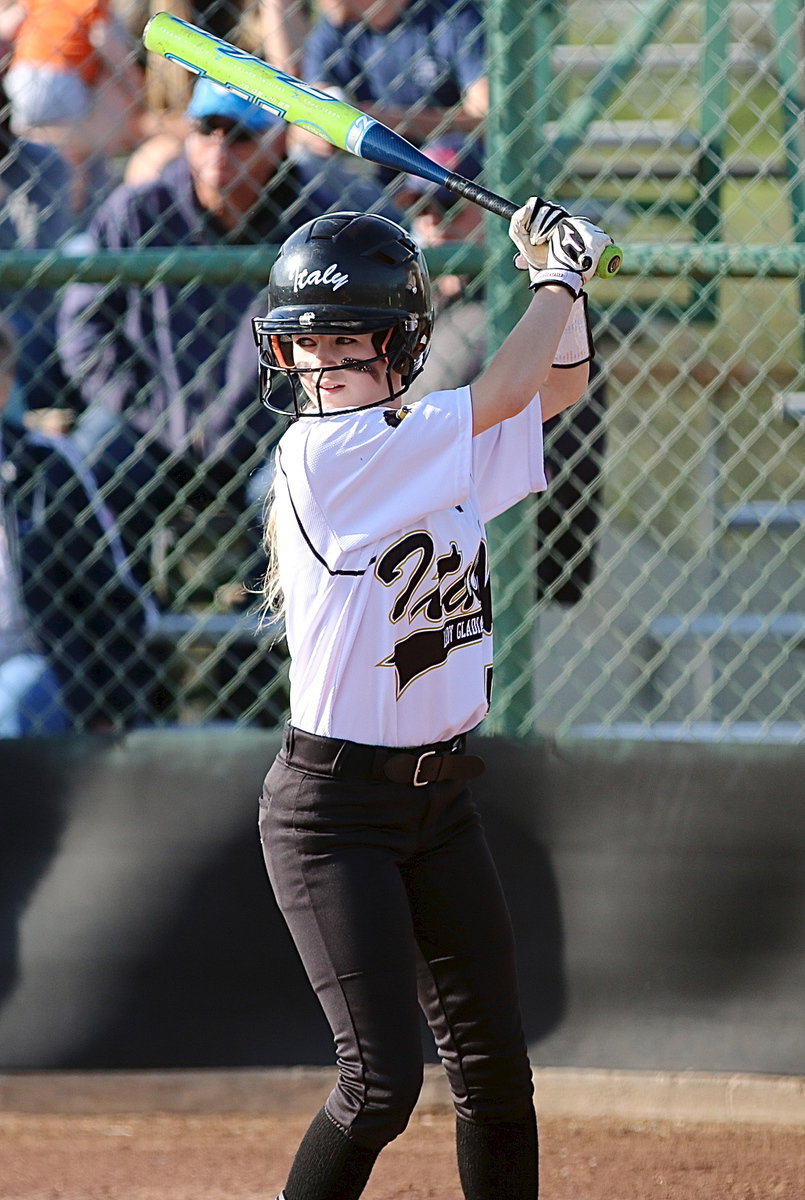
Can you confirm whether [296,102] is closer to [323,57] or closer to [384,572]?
[384,572]

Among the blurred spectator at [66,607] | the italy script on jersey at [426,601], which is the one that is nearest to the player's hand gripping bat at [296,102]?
the italy script on jersey at [426,601]

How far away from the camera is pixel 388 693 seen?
2.24 meters

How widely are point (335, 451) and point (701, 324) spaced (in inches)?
92.2

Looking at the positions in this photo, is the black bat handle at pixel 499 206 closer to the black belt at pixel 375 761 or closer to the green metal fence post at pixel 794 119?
the black belt at pixel 375 761

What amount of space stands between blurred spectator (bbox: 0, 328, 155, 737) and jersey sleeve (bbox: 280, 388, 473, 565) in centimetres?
145

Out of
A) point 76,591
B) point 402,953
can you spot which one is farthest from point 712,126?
point 402,953

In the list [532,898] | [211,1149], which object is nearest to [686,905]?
[532,898]

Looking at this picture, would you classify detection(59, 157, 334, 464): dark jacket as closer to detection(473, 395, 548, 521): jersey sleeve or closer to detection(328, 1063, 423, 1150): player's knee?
detection(473, 395, 548, 521): jersey sleeve

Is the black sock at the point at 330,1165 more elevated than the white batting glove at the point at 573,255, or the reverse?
the white batting glove at the point at 573,255

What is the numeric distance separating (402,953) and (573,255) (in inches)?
43.4

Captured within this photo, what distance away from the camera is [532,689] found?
135 inches

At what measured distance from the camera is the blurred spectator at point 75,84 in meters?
4.12

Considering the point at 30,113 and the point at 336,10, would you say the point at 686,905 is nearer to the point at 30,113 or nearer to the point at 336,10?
the point at 336,10

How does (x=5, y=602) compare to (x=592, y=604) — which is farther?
(x=592, y=604)
